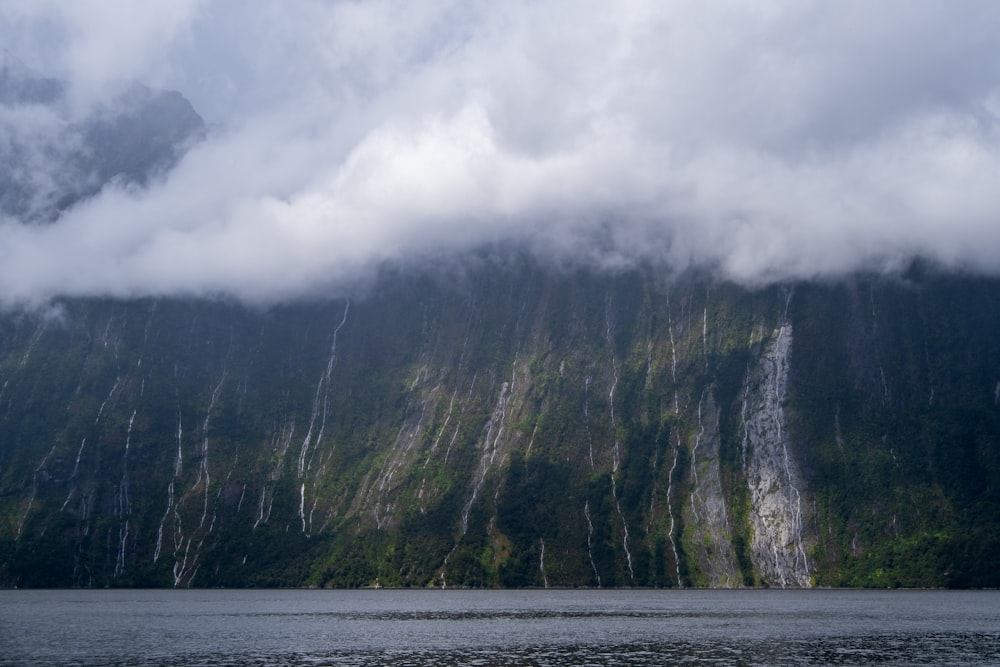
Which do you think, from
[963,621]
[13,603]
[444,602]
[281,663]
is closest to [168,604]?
[13,603]

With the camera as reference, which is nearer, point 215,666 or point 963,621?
point 215,666

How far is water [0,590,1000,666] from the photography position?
288 ft

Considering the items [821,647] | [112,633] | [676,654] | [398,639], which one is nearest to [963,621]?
[821,647]

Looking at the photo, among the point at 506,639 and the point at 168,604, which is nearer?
the point at 506,639

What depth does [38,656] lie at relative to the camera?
87.3 m

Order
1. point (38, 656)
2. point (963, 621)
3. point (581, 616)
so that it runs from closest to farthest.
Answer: point (38, 656)
point (963, 621)
point (581, 616)

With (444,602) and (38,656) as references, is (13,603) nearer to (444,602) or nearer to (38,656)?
(444,602)

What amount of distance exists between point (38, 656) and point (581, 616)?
3079 inches

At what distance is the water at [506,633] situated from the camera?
288ft

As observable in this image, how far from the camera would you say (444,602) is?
191m

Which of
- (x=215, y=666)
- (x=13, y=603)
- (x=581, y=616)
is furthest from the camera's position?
(x=13, y=603)

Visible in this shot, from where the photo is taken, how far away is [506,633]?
115 metres

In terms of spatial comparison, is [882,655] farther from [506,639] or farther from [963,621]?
[963,621]

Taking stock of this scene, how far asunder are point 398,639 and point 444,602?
8396 cm
